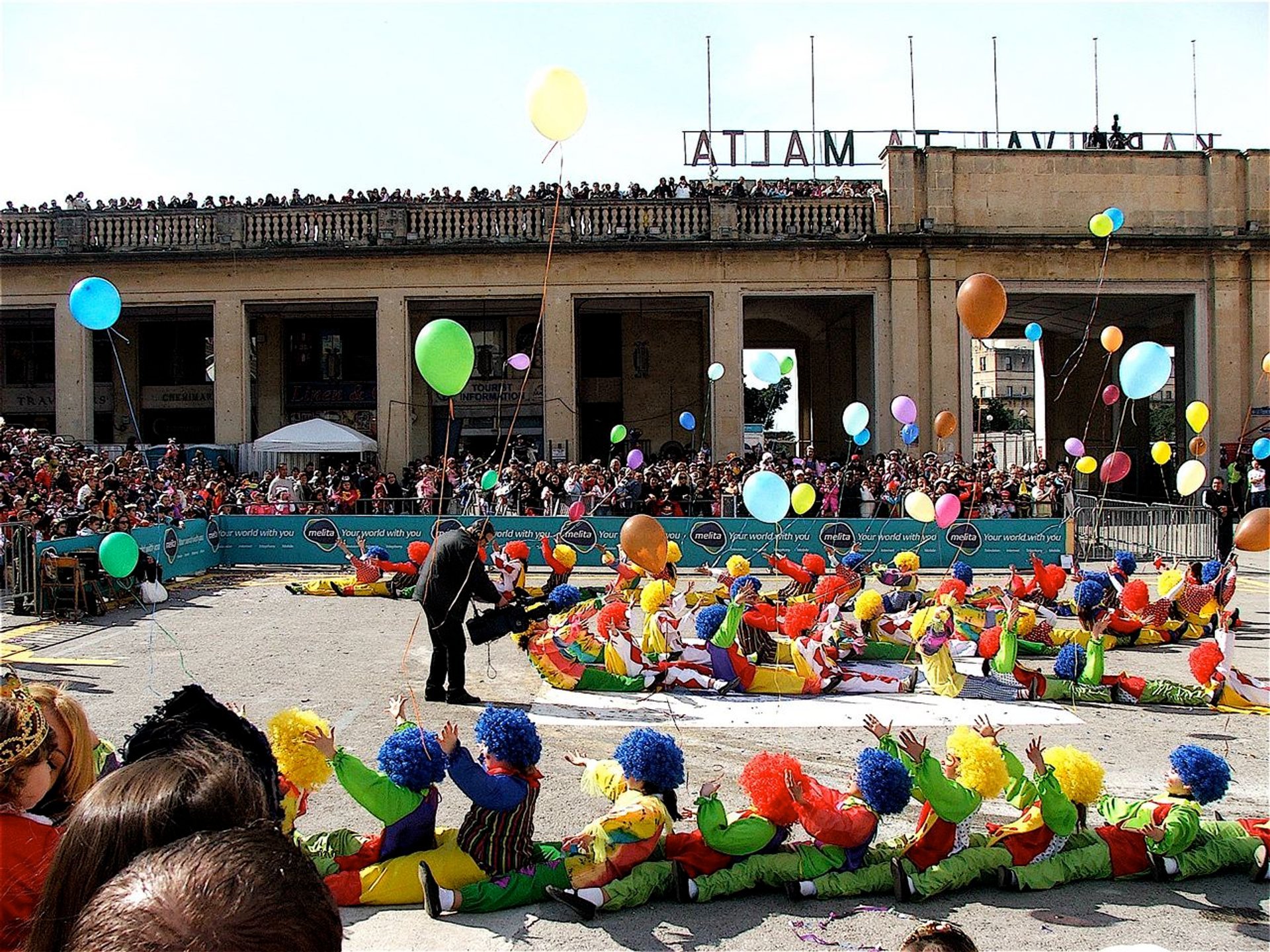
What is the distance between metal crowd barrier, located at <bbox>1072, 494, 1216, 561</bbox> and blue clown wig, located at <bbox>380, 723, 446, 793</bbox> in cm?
1699

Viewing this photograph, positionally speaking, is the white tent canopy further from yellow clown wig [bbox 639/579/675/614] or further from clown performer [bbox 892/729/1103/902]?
clown performer [bbox 892/729/1103/902]

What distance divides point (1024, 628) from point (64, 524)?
42.8 ft

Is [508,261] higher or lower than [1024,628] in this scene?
higher

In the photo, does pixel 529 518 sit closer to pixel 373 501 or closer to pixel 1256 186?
pixel 373 501

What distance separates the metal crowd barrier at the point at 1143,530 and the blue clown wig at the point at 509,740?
16583 mm

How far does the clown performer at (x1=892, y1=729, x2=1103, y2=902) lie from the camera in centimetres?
495

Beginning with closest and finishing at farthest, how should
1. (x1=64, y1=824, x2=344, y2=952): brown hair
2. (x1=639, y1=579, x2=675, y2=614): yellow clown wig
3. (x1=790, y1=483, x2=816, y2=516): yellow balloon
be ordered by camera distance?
1. (x1=64, y1=824, x2=344, y2=952): brown hair
2. (x1=639, y1=579, x2=675, y2=614): yellow clown wig
3. (x1=790, y1=483, x2=816, y2=516): yellow balloon

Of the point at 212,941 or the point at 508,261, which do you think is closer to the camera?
the point at 212,941

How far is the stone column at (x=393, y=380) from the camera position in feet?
82.3

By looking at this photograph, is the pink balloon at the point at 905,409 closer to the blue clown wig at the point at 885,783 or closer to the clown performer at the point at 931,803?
the clown performer at the point at 931,803

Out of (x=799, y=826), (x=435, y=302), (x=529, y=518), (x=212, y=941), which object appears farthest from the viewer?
(x=435, y=302)

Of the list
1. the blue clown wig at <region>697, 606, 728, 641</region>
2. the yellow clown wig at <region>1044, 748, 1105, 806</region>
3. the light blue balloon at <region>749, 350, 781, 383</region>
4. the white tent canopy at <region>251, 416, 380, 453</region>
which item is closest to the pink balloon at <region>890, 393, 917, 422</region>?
the light blue balloon at <region>749, 350, 781, 383</region>

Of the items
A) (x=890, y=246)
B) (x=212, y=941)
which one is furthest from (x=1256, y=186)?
(x=212, y=941)

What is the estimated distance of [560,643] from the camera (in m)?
9.58
